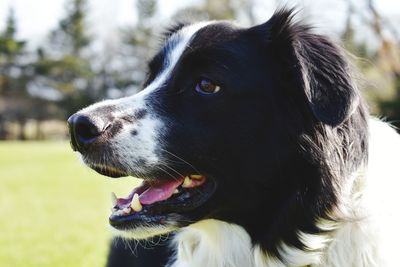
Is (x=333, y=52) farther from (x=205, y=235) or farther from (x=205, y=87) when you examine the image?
(x=205, y=235)

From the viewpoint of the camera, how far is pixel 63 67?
178 feet

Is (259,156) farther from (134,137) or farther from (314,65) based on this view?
(134,137)

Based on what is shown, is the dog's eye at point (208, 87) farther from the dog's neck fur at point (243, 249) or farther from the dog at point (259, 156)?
the dog's neck fur at point (243, 249)

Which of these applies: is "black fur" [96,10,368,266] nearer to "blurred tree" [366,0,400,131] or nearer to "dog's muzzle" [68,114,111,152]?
"dog's muzzle" [68,114,111,152]

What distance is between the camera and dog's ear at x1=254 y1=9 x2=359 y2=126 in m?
2.84

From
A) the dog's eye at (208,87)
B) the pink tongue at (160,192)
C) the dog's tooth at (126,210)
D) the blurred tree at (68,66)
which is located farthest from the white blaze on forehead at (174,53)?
the blurred tree at (68,66)

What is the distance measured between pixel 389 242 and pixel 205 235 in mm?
1046

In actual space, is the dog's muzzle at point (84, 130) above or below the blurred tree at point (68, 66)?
above

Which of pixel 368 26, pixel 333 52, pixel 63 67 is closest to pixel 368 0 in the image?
pixel 368 26

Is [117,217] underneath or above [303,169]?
underneath

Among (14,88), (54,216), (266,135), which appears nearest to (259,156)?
(266,135)

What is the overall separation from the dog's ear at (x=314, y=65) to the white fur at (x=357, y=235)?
491 mm

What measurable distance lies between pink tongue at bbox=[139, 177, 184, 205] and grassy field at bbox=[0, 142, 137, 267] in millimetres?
1562

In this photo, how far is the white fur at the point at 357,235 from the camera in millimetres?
3039
